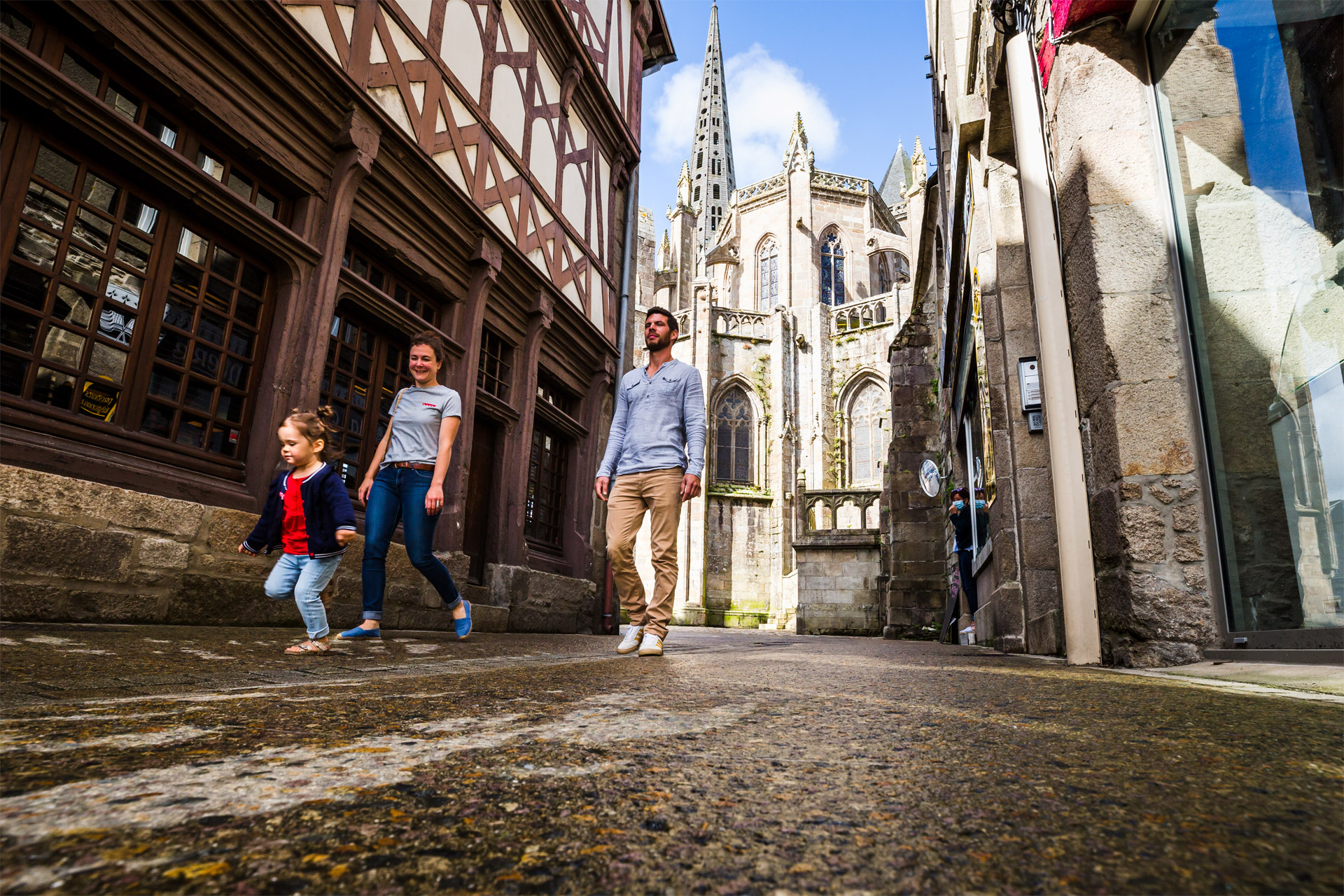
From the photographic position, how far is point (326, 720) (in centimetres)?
129

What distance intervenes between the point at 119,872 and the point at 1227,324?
3769 millimetres

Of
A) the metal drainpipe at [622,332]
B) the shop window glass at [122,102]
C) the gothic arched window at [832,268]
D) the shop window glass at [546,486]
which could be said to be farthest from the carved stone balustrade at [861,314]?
the shop window glass at [122,102]

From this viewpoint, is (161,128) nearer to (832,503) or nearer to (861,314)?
(832,503)

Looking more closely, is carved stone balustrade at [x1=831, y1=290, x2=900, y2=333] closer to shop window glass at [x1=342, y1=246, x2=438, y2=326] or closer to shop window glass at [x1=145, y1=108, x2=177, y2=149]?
shop window glass at [x1=342, y1=246, x2=438, y2=326]

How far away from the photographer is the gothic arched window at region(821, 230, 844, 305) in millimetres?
34438

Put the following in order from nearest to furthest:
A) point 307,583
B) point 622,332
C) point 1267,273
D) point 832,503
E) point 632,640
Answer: point 1267,273 < point 307,583 < point 632,640 < point 622,332 < point 832,503

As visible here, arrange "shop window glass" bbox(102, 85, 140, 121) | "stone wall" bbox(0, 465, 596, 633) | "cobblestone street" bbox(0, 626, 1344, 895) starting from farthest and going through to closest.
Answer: "shop window glass" bbox(102, 85, 140, 121)
"stone wall" bbox(0, 465, 596, 633)
"cobblestone street" bbox(0, 626, 1344, 895)

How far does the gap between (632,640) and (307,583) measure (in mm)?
1630

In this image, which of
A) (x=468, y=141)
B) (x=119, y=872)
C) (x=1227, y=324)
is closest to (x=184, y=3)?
(x=468, y=141)

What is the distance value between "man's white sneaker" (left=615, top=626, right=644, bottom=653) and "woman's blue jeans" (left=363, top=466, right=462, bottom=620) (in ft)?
4.23

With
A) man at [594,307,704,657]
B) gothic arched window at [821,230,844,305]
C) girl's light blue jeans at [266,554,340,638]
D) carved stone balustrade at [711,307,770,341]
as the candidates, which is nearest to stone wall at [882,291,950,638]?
man at [594,307,704,657]

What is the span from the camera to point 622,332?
9.98m

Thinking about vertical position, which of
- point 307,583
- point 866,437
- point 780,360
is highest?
point 780,360

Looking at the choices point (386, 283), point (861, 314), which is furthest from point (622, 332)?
point (861, 314)
